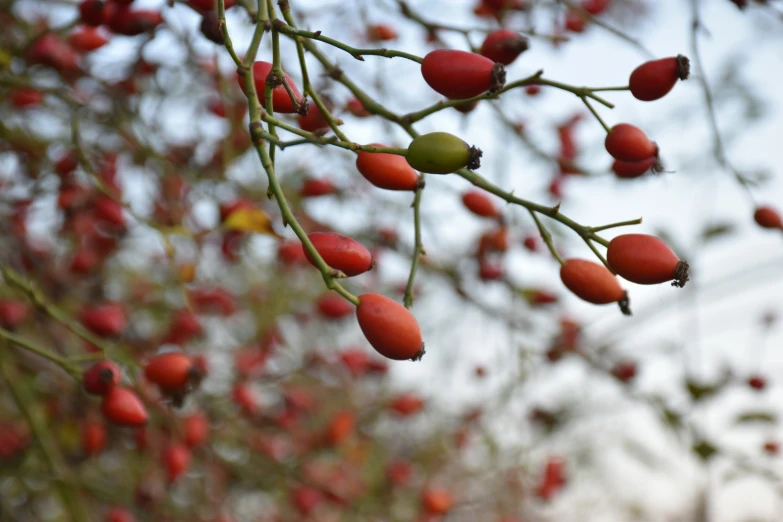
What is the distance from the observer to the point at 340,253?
0.92m

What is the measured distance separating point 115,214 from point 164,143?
1.29 ft

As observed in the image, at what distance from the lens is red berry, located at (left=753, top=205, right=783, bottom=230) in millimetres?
1390

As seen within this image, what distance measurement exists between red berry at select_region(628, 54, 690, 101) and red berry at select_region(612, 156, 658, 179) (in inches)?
4.0

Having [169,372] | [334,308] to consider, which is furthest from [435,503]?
[169,372]

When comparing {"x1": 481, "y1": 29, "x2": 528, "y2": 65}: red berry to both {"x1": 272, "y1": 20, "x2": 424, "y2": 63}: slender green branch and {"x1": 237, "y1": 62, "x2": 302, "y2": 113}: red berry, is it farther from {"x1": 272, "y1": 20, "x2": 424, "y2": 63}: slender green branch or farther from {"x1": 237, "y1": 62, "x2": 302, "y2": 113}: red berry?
{"x1": 237, "y1": 62, "x2": 302, "y2": 113}: red berry

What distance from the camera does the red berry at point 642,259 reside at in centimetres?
90

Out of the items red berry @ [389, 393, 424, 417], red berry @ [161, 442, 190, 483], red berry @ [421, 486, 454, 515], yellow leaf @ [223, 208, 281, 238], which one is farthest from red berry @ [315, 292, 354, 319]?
yellow leaf @ [223, 208, 281, 238]

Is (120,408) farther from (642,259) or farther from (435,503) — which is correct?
(435,503)

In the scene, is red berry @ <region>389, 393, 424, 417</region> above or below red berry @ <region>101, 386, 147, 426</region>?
above

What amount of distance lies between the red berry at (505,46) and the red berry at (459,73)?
0.17 metres

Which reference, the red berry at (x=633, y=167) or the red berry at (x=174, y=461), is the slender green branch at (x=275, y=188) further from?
the red berry at (x=174, y=461)

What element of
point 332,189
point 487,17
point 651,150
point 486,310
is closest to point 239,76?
point 651,150

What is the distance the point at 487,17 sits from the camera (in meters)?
2.43

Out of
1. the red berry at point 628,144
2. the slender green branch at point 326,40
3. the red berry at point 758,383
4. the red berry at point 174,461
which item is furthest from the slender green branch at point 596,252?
the red berry at point 758,383
